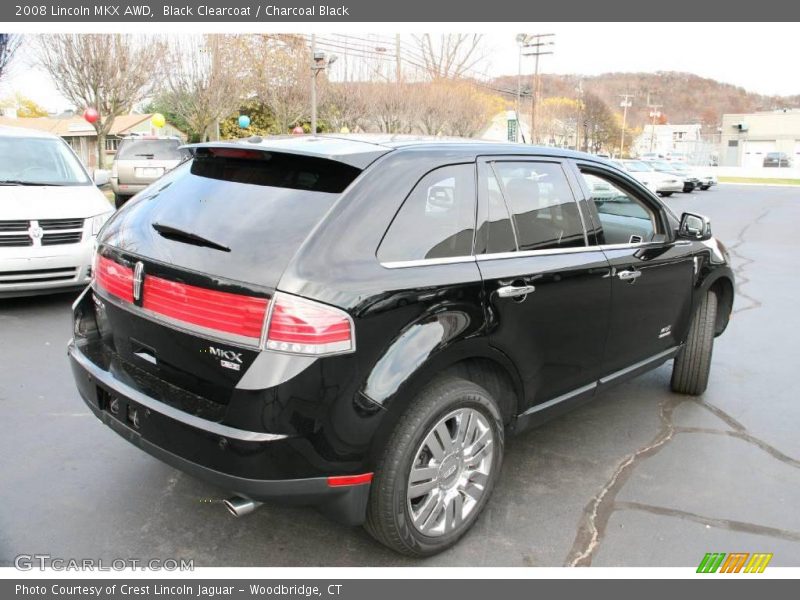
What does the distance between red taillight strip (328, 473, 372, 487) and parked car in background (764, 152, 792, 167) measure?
85.3 m

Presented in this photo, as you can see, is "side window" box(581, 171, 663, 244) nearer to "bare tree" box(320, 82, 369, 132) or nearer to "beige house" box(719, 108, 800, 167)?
"bare tree" box(320, 82, 369, 132)

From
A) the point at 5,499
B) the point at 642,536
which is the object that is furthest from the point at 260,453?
the point at 642,536

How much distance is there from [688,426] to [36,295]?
6.38 metres

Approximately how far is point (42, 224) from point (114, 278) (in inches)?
160

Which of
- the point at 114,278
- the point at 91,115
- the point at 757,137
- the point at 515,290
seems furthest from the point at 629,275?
the point at 757,137

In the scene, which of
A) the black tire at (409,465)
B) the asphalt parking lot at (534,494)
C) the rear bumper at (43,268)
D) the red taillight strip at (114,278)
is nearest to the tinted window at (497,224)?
the black tire at (409,465)

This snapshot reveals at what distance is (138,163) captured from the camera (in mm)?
15586

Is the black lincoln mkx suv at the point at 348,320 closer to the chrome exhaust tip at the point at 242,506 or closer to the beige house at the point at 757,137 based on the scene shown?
the chrome exhaust tip at the point at 242,506

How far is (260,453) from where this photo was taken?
7.64ft

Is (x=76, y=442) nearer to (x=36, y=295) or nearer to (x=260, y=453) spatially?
(x=260, y=453)

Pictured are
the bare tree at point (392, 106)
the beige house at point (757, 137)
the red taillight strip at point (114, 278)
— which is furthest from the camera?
the beige house at point (757, 137)

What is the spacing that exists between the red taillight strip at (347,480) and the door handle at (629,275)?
6.53ft

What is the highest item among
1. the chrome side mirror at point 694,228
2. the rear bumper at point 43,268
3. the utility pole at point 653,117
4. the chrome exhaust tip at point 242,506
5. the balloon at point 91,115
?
the utility pole at point 653,117

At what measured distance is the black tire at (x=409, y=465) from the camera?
2.55 m
